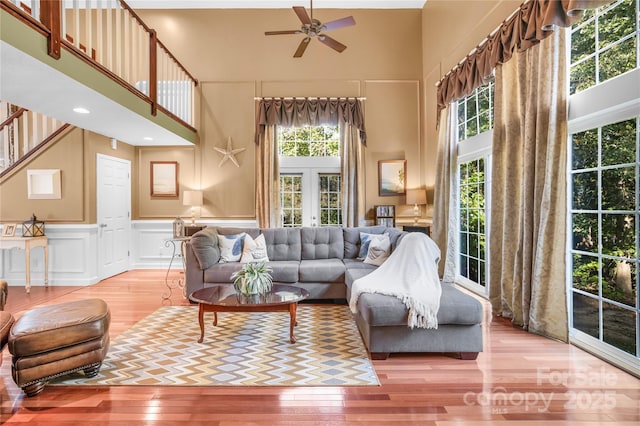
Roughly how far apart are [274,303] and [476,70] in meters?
3.66

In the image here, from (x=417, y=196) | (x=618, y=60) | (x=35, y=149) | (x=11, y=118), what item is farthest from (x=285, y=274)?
(x=11, y=118)

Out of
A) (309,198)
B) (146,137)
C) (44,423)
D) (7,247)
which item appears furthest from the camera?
(309,198)

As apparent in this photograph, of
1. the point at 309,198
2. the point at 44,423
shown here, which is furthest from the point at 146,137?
the point at 44,423

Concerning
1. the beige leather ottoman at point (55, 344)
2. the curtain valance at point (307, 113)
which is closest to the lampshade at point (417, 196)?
the curtain valance at point (307, 113)

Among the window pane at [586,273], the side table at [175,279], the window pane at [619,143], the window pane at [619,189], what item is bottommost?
the side table at [175,279]

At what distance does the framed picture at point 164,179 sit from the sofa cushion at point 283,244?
2862 mm

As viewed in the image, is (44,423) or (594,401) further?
(594,401)

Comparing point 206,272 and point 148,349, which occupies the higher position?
point 206,272

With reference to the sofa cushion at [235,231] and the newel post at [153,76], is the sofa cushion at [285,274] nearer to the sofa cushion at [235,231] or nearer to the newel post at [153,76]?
the sofa cushion at [235,231]

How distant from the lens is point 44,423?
6.68ft

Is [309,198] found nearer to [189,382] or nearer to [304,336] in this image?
[304,336]

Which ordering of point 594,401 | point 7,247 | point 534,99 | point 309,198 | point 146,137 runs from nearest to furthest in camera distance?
point 594,401 → point 534,99 → point 7,247 → point 146,137 → point 309,198

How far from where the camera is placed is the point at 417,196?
20.9 ft

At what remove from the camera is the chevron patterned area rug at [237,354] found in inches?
98.7
